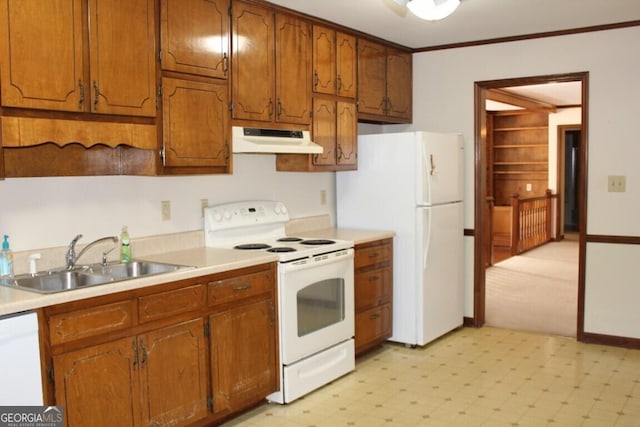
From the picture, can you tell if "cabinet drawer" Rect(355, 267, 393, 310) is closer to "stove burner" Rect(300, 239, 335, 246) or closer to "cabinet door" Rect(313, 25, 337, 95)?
"stove burner" Rect(300, 239, 335, 246)

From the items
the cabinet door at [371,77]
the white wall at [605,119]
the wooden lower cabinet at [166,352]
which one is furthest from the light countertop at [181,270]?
the white wall at [605,119]

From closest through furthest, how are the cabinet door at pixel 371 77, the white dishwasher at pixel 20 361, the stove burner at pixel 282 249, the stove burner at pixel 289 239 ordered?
the white dishwasher at pixel 20 361, the stove burner at pixel 282 249, the stove burner at pixel 289 239, the cabinet door at pixel 371 77

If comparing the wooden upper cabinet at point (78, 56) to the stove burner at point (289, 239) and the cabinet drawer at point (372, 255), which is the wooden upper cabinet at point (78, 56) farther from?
the cabinet drawer at point (372, 255)

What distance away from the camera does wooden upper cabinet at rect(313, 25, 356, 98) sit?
4176 millimetres

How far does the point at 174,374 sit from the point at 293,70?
207 centimetres

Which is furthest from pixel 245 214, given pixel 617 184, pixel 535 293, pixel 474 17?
pixel 535 293

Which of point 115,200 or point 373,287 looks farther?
point 373,287

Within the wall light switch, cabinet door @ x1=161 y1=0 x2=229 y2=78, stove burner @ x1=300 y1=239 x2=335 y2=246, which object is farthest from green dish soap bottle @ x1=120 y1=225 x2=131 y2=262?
the wall light switch

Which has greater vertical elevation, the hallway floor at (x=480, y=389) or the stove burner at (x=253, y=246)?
the stove burner at (x=253, y=246)

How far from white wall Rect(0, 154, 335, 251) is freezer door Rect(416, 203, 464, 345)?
1095 mm

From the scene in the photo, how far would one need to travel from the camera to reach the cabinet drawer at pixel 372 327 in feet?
13.8

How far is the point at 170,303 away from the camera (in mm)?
2811

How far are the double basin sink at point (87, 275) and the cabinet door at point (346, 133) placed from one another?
1745mm

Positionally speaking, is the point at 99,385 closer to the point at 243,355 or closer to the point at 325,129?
the point at 243,355
